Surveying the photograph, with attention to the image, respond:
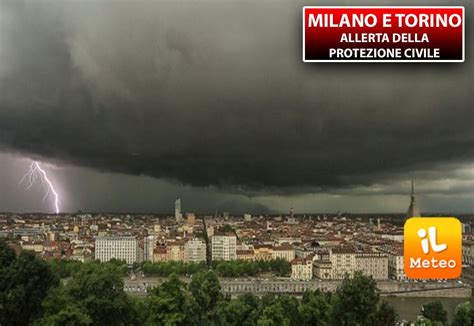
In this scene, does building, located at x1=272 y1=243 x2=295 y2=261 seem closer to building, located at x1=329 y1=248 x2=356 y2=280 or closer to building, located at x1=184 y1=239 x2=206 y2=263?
building, located at x1=329 y1=248 x2=356 y2=280

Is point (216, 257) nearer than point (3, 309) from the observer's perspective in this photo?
No

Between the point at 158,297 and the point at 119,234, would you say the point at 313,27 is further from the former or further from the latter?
the point at 119,234

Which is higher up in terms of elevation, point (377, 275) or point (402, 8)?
point (402, 8)

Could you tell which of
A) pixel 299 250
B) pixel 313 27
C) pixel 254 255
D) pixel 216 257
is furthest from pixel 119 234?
pixel 313 27

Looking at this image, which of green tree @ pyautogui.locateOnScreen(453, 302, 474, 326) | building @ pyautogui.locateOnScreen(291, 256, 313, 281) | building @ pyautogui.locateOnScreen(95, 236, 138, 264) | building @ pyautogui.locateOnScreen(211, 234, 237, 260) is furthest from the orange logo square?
building @ pyautogui.locateOnScreen(95, 236, 138, 264)

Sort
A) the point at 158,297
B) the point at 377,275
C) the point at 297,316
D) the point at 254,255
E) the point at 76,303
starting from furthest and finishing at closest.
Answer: the point at 254,255
the point at 377,275
the point at 297,316
the point at 158,297
the point at 76,303

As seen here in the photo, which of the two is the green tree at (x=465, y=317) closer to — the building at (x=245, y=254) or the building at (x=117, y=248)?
the building at (x=245, y=254)

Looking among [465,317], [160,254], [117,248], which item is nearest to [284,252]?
[160,254]

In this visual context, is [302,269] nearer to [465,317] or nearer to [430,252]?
[465,317]
